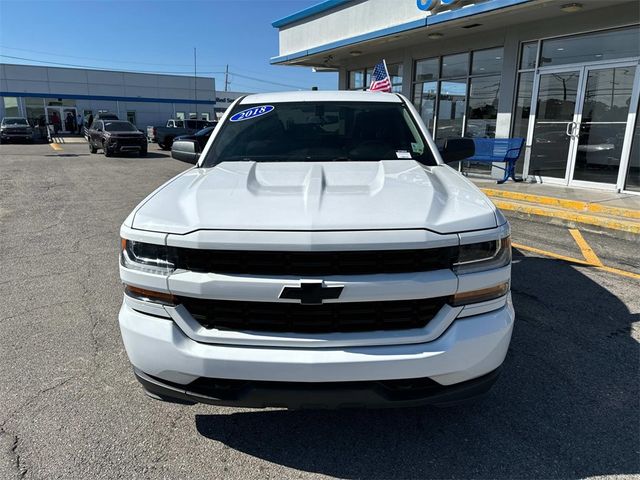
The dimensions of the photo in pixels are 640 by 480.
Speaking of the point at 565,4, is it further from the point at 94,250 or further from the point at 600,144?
the point at 94,250

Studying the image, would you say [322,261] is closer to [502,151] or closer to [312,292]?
[312,292]

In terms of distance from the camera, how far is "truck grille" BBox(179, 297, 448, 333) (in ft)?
6.72

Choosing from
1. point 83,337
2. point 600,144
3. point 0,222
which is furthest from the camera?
point 600,144

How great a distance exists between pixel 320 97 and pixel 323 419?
2660mm

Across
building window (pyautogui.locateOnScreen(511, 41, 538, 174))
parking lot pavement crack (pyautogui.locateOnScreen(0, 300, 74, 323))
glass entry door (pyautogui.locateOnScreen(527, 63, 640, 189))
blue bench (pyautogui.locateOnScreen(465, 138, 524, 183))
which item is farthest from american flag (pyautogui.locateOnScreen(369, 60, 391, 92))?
parking lot pavement crack (pyautogui.locateOnScreen(0, 300, 74, 323))

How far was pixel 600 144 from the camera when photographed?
959 cm

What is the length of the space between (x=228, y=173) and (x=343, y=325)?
1360 millimetres

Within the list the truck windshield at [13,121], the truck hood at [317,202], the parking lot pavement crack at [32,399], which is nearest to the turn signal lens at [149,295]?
the truck hood at [317,202]

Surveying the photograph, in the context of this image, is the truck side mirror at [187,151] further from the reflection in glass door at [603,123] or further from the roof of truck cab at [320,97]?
the reflection in glass door at [603,123]

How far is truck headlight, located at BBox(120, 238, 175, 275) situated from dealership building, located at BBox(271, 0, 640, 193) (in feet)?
20.3

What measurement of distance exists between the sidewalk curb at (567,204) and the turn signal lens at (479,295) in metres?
6.32

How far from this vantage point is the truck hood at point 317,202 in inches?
80.9

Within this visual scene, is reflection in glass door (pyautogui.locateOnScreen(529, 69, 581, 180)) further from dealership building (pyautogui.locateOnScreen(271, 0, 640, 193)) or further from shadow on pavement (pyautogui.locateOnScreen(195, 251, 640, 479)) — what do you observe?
shadow on pavement (pyautogui.locateOnScreen(195, 251, 640, 479))

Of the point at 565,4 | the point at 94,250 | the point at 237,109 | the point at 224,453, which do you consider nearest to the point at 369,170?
the point at 237,109
